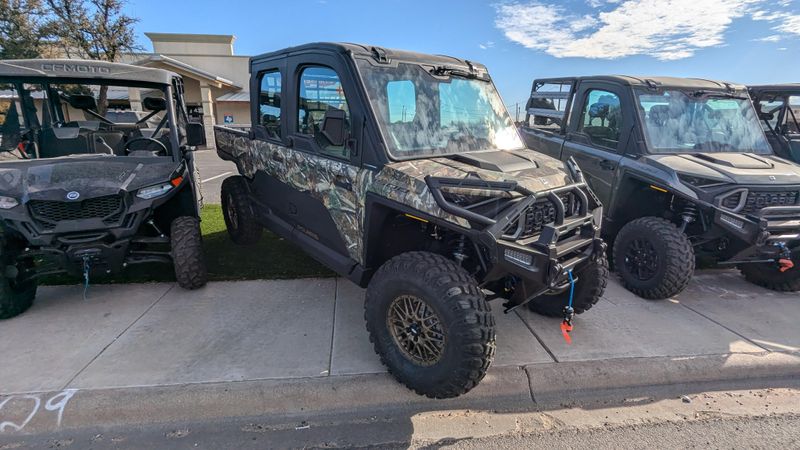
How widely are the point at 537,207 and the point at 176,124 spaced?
397 centimetres

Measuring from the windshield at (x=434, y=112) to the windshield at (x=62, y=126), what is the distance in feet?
8.74

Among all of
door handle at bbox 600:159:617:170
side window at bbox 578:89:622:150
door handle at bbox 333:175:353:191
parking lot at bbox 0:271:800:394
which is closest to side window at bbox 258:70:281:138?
door handle at bbox 333:175:353:191

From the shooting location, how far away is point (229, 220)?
6.01 metres

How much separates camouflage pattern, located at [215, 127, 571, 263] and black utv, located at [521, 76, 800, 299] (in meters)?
1.76

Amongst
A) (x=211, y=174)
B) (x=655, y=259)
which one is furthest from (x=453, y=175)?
(x=211, y=174)

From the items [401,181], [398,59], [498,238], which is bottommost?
[498,238]

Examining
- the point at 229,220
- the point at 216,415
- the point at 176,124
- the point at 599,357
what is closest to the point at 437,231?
the point at 599,357

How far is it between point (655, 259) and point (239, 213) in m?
4.92

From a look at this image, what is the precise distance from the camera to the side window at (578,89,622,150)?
540 centimetres

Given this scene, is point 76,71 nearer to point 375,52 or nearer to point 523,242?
point 375,52

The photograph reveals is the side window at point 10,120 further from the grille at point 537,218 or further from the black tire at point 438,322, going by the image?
the grille at point 537,218

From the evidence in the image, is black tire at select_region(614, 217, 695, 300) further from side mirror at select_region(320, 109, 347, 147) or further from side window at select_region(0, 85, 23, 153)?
side window at select_region(0, 85, 23, 153)

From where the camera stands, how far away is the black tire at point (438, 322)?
268 cm

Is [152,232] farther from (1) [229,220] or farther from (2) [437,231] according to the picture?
(2) [437,231]
